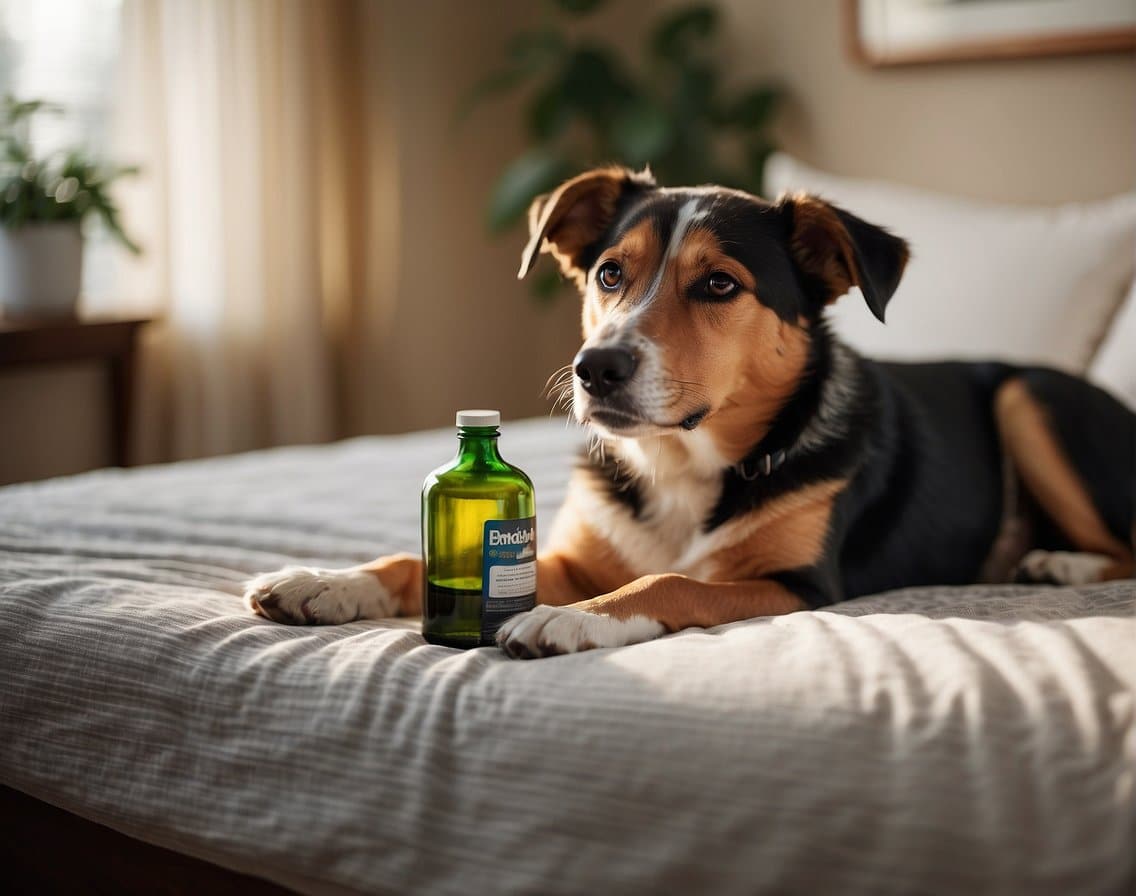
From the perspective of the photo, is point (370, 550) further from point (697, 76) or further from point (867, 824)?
point (697, 76)

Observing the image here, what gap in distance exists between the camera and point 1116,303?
2.69 metres

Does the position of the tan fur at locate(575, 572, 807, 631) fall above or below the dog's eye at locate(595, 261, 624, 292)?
below

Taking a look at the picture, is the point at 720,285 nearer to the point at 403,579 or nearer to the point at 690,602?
the point at 690,602

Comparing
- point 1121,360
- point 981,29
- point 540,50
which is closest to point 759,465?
point 1121,360

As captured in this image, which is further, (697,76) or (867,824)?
(697,76)

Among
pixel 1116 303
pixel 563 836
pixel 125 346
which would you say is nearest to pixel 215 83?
pixel 125 346

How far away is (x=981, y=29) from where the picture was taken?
12.2ft

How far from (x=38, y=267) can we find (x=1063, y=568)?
115 inches

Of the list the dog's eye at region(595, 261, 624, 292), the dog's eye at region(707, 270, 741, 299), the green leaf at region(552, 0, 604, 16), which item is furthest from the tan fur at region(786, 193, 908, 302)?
the green leaf at region(552, 0, 604, 16)

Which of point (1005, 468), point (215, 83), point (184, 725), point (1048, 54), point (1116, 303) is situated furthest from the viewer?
point (215, 83)

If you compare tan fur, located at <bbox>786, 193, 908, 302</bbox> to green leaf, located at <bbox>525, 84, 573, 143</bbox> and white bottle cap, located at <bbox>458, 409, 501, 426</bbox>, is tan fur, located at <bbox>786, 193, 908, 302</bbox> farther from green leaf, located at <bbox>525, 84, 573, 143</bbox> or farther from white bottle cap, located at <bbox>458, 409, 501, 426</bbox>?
green leaf, located at <bbox>525, 84, 573, 143</bbox>

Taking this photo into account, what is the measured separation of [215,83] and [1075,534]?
10.3ft

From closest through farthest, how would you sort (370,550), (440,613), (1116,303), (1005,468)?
(440,613), (370,550), (1005,468), (1116,303)

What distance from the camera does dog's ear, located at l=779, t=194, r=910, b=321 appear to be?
1.69 m
